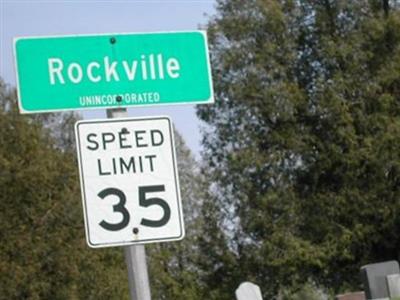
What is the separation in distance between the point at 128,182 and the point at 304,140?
3091 cm

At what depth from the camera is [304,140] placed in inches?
1399

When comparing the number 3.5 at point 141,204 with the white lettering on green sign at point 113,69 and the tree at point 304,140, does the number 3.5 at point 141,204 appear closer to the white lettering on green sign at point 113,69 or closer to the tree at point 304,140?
the white lettering on green sign at point 113,69

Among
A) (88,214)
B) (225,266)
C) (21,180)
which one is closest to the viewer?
(88,214)

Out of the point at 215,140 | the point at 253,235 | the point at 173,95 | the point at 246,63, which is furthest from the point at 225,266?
the point at 173,95

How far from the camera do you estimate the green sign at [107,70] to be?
4.94 metres

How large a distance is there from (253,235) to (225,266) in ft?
4.86

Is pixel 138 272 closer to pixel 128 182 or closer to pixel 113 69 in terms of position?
pixel 128 182

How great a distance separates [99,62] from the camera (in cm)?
499

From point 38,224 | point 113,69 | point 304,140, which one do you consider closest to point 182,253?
point 304,140

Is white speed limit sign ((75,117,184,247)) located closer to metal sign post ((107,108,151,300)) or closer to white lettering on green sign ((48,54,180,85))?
metal sign post ((107,108,151,300))

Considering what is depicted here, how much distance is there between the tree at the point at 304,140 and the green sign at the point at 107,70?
95.6 feet

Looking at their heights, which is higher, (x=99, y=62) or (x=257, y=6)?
(x=257, y=6)

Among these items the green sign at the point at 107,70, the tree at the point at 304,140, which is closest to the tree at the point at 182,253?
the tree at the point at 304,140

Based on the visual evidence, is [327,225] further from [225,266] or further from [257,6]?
[257,6]
